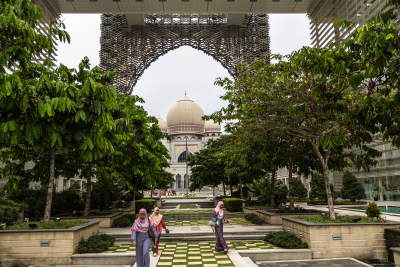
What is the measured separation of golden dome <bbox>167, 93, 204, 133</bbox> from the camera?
70688 mm

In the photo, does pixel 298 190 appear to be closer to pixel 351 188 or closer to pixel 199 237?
pixel 351 188

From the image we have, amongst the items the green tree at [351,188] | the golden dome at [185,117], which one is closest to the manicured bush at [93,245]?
the green tree at [351,188]

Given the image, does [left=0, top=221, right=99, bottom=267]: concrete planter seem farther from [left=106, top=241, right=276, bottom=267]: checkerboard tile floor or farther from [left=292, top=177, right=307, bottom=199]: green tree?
[left=292, top=177, right=307, bottom=199]: green tree

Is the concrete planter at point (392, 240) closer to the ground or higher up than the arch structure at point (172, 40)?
closer to the ground

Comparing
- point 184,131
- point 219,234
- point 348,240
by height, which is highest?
point 184,131

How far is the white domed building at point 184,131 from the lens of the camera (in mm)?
70750

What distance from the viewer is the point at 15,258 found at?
8.94 meters

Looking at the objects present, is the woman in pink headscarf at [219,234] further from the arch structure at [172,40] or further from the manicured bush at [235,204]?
the arch structure at [172,40]

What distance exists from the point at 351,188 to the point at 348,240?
1992 cm

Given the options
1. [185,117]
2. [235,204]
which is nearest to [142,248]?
[235,204]

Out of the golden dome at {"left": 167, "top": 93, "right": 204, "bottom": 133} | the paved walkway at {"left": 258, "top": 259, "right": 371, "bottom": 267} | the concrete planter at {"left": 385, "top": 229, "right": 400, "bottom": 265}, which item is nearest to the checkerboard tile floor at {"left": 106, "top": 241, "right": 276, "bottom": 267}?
the paved walkway at {"left": 258, "top": 259, "right": 371, "bottom": 267}

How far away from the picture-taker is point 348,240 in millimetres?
9703

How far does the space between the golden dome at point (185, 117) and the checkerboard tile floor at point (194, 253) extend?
59060mm

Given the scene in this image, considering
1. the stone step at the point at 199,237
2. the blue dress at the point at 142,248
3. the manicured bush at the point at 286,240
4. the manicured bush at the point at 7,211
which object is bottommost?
the stone step at the point at 199,237
